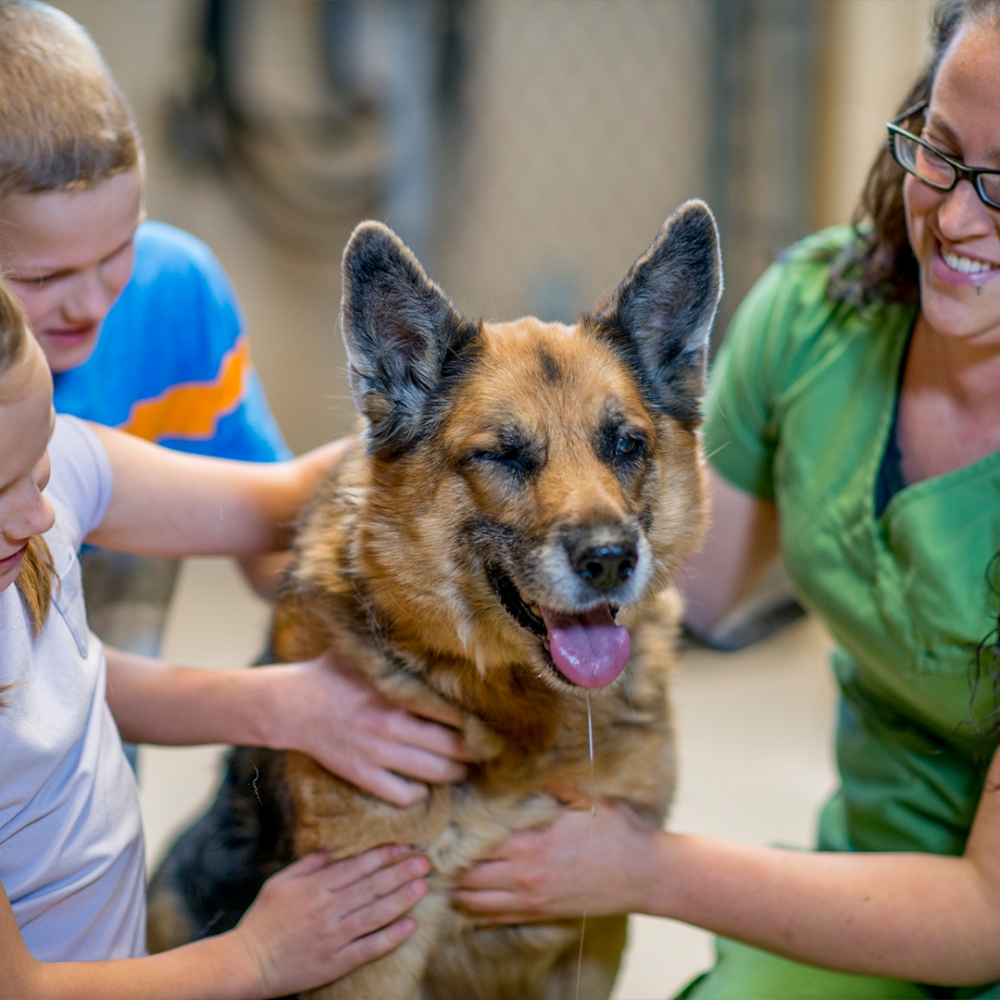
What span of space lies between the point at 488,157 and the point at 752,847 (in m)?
2.60

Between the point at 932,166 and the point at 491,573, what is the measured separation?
2.13ft

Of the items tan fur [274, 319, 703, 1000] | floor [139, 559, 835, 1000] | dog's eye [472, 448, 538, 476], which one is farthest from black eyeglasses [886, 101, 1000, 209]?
floor [139, 559, 835, 1000]

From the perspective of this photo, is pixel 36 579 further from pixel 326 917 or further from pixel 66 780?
pixel 326 917

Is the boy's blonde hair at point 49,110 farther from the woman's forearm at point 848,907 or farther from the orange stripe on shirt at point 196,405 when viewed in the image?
the woman's forearm at point 848,907

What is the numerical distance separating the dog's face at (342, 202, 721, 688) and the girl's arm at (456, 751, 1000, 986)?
23 centimetres

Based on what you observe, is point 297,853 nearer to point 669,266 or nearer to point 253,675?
point 253,675

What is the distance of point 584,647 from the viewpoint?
41.4 inches

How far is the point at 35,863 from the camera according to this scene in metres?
0.93

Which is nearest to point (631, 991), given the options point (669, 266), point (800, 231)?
point (669, 266)

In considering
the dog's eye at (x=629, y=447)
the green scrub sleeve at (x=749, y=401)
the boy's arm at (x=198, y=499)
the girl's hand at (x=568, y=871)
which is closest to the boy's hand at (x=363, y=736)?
the girl's hand at (x=568, y=871)

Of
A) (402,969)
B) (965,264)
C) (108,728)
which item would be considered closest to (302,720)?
(108,728)

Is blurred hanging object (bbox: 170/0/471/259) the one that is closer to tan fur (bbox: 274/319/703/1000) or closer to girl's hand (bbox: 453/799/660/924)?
tan fur (bbox: 274/319/703/1000)

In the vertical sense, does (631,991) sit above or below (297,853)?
below

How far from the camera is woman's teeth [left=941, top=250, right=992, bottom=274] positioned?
3.55ft
